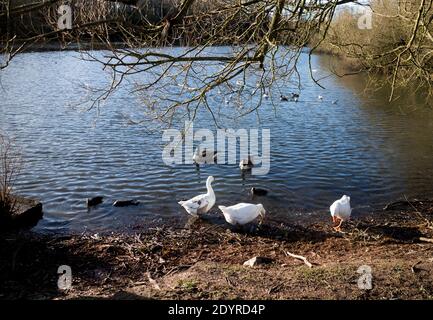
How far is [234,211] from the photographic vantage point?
9562 mm

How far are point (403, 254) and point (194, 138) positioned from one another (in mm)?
10653

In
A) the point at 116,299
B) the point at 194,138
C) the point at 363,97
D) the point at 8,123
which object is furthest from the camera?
the point at 363,97

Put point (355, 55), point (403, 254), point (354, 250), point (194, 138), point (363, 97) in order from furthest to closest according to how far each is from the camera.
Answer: point (363, 97) < point (194, 138) < point (355, 55) < point (354, 250) < point (403, 254)

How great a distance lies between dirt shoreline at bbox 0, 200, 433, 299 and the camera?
583 centimetres

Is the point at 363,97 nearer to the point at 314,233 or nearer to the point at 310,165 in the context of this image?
the point at 310,165

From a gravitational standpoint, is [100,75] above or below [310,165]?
above

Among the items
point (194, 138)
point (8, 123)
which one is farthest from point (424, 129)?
point (8, 123)

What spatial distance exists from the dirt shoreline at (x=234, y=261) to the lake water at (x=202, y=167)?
1.06 metres

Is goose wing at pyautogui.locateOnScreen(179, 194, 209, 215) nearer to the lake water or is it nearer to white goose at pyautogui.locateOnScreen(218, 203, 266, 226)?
the lake water

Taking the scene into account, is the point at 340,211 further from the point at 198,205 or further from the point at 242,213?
the point at 198,205

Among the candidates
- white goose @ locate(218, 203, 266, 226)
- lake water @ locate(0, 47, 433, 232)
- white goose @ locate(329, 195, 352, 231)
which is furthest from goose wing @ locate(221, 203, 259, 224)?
white goose @ locate(329, 195, 352, 231)

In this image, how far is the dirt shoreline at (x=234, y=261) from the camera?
5.83 metres

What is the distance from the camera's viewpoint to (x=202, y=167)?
555 inches

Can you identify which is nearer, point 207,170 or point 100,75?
point 207,170
